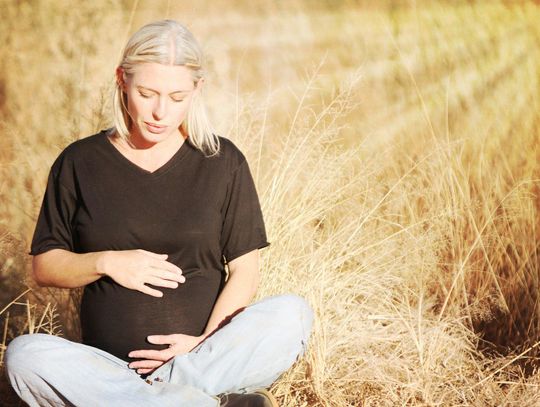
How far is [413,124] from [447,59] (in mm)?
310

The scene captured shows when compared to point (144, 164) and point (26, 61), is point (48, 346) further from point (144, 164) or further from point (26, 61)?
point (26, 61)

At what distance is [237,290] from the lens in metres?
2.47

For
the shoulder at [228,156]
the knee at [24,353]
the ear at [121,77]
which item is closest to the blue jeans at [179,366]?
the knee at [24,353]

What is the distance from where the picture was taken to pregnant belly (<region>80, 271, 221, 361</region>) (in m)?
2.43

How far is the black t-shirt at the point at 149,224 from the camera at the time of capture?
2436 mm

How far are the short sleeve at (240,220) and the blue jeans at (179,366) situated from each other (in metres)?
0.20

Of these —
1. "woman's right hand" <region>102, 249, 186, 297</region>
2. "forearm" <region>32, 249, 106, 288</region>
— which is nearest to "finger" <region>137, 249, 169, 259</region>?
"woman's right hand" <region>102, 249, 186, 297</region>

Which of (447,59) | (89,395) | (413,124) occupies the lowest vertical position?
(89,395)

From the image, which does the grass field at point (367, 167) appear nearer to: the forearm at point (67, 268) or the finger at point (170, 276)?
the forearm at point (67, 268)

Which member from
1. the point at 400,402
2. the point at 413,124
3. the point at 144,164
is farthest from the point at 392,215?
the point at 144,164

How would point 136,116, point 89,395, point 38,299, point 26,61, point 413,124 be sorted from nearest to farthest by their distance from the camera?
point 89,395, point 136,116, point 38,299, point 413,124, point 26,61

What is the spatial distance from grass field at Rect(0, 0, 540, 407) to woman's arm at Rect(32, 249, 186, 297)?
40 cm

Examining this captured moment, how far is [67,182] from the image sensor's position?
2502 millimetres

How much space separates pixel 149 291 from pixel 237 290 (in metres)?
0.25
